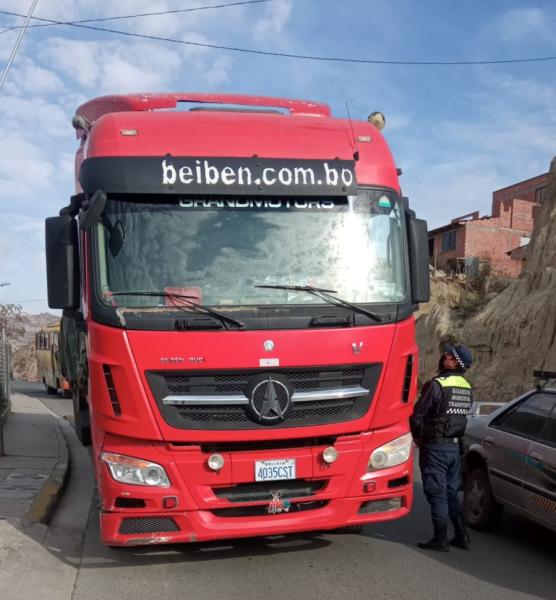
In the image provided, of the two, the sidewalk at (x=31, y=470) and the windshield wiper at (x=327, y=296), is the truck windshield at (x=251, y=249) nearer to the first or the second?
the windshield wiper at (x=327, y=296)

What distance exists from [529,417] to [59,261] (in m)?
4.24

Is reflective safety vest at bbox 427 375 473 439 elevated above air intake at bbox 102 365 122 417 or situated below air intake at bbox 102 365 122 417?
below

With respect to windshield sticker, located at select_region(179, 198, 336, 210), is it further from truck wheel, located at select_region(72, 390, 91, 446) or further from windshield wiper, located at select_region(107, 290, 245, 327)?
truck wheel, located at select_region(72, 390, 91, 446)

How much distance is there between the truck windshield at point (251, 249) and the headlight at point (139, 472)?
42.4 inches

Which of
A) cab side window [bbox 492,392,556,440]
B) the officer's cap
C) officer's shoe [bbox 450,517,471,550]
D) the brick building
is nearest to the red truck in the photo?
the officer's cap

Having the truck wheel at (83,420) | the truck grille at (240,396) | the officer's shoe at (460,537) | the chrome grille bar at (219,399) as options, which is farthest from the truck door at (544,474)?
the truck wheel at (83,420)

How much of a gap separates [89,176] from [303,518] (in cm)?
293

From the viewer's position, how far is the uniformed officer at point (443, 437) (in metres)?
5.30

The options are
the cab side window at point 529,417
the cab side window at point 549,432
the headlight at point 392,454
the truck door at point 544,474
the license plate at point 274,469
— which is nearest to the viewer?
the license plate at point 274,469

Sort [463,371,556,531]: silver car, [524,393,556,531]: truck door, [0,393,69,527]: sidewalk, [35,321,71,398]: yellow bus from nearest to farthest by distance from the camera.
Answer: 1. [524,393,556,531]: truck door
2. [463,371,556,531]: silver car
3. [0,393,69,527]: sidewalk
4. [35,321,71,398]: yellow bus

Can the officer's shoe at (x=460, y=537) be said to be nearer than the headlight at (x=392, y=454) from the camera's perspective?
No

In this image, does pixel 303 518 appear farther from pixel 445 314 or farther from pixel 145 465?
pixel 445 314

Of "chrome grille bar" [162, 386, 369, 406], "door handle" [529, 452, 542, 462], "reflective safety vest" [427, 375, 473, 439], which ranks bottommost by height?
"door handle" [529, 452, 542, 462]

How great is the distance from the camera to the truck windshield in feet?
15.4
